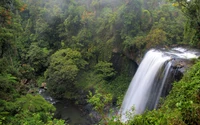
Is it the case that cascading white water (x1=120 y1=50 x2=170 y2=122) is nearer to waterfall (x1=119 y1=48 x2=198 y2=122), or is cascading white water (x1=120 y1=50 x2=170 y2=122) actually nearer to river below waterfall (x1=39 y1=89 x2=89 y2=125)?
waterfall (x1=119 y1=48 x2=198 y2=122)

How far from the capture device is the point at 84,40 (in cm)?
1958

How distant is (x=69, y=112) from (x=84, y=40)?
25.9 feet

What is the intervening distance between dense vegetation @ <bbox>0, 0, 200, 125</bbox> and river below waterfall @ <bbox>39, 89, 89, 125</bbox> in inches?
27.5

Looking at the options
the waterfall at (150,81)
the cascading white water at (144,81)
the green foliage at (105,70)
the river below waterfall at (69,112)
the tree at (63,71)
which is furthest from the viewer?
the green foliage at (105,70)

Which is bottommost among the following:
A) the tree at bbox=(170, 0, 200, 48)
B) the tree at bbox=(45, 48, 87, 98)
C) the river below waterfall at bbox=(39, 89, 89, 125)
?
the river below waterfall at bbox=(39, 89, 89, 125)

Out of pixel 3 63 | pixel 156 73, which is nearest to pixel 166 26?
pixel 156 73

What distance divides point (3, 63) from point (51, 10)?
50.7 ft

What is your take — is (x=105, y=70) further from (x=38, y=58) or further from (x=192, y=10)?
(x=192, y=10)

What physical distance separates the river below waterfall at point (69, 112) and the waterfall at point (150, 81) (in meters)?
3.59

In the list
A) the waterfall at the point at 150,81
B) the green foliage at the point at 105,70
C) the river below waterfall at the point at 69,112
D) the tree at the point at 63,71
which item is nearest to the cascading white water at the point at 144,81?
the waterfall at the point at 150,81

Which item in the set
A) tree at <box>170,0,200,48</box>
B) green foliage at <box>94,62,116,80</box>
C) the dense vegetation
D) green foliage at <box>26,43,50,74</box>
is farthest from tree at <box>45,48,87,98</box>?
tree at <box>170,0,200,48</box>

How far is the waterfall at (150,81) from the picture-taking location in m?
9.88

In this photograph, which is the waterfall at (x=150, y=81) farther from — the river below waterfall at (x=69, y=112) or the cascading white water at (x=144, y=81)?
the river below waterfall at (x=69, y=112)

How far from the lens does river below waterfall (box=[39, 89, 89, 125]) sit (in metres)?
13.7
